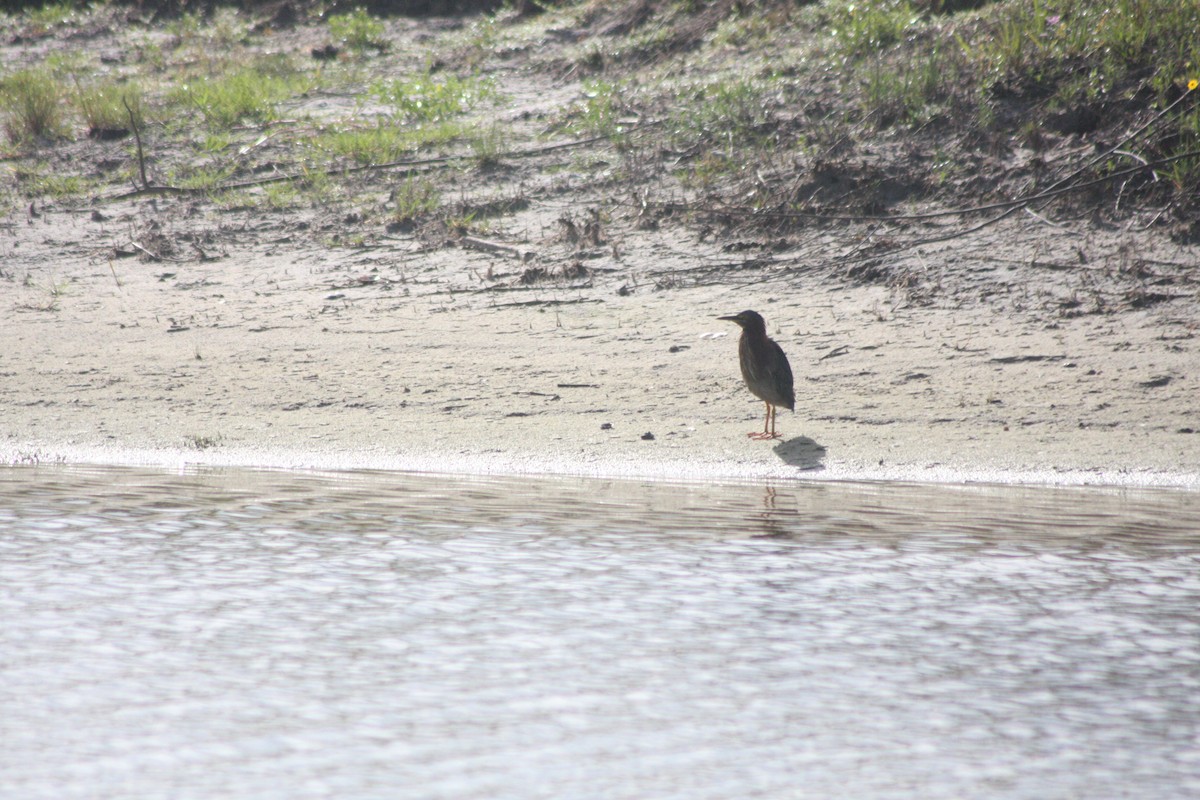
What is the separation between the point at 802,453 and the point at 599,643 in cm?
296

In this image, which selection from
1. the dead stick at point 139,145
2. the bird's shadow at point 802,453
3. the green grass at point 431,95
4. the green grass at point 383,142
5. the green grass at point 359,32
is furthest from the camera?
the green grass at point 359,32

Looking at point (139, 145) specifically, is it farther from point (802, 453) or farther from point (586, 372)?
point (802, 453)

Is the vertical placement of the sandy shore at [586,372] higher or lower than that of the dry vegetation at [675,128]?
lower

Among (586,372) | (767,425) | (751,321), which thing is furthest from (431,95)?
(767,425)

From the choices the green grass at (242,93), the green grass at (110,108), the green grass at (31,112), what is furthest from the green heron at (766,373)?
the green grass at (31,112)

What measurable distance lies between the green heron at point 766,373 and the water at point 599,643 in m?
0.90

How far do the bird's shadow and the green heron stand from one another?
106 millimetres

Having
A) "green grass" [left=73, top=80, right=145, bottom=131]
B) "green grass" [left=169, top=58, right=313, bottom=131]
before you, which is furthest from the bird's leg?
"green grass" [left=73, top=80, right=145, bottom=131]

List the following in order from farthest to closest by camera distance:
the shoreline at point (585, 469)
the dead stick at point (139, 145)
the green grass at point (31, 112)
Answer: the green grass at point (31, 112) → the dead stick at point (139, 145) → the shoreline at point (585, 469)

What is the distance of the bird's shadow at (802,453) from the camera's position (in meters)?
6.64

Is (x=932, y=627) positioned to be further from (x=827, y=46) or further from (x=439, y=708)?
(x=827, y=46)

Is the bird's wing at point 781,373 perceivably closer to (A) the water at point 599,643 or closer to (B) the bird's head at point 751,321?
(B) the bird's head at point 751,321

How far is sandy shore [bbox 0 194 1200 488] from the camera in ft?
22.3

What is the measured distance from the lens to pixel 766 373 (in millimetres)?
6852
